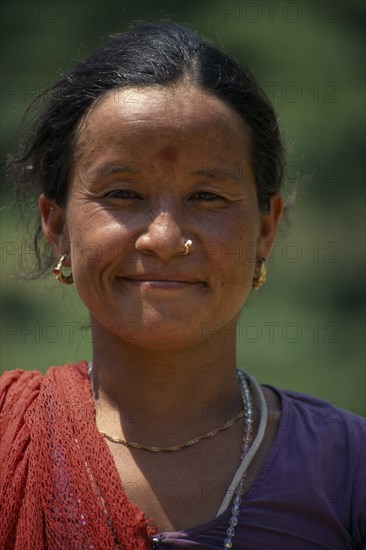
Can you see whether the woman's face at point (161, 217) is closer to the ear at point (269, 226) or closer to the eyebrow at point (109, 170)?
the eyebrow at point (109, 170)

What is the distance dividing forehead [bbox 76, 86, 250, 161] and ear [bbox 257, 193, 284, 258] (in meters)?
0.25

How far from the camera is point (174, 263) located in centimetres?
220

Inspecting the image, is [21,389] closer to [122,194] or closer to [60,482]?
[60,482]

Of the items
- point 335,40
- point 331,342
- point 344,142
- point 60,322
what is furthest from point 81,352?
point 335,40

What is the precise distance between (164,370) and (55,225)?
480mm

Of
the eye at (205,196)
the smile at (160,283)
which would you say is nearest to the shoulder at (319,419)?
the smile at (160,283)

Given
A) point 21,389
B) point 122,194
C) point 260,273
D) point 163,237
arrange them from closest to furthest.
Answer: point 163,237 → point 122,194 → point 21,389 → point 260,273

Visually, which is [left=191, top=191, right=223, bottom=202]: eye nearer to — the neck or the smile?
the smile

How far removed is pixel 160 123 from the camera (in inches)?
87.3

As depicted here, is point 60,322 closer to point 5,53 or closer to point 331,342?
point 331,342

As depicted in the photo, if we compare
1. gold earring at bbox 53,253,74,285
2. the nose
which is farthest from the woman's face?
gold earring at bbox 53,253,74,285

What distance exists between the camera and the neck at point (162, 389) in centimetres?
236

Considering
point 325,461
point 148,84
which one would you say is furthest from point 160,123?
point 325,461

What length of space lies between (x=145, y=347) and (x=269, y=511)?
47cm
